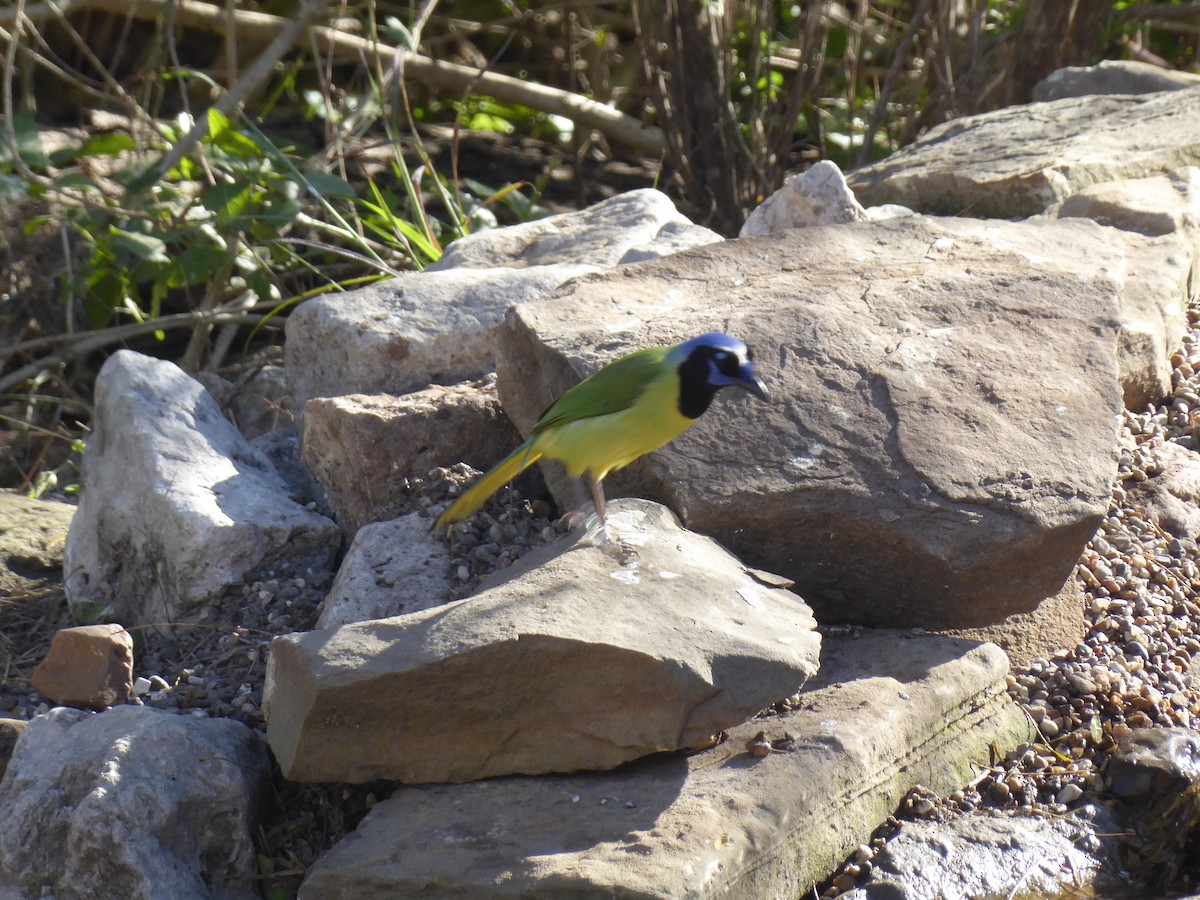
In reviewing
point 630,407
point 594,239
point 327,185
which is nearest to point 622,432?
point 630,407

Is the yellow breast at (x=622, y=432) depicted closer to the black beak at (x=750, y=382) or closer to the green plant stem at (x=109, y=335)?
the black beak at (x=750, y=382)

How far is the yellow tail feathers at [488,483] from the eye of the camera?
3.42 meters

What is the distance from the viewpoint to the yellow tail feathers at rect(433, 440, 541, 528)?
342 cm

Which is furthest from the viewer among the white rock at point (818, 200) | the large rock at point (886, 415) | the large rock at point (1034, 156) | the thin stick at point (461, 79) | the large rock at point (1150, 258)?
the thin stick at point (461, 79)

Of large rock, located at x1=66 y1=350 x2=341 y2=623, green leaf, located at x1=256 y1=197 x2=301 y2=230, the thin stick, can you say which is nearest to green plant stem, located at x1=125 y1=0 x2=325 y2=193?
green leaf, located at x1=256 y1=197 x2=301 y2=230

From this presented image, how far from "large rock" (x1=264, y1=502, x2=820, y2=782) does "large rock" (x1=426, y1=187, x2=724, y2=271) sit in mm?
2346

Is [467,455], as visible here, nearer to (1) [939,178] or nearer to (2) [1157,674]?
(2) [1157,674]

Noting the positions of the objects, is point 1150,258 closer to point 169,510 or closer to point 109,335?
point 169,510

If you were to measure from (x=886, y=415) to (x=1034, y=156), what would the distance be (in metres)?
2.57

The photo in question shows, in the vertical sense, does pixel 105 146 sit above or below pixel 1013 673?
above

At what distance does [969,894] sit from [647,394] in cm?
136

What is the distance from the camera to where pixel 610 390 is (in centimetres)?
335

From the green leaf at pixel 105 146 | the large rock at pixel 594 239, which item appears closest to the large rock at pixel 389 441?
the large rock at pixel 594 239

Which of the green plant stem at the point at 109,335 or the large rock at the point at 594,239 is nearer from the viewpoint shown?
the large rock at the point at 594,239
